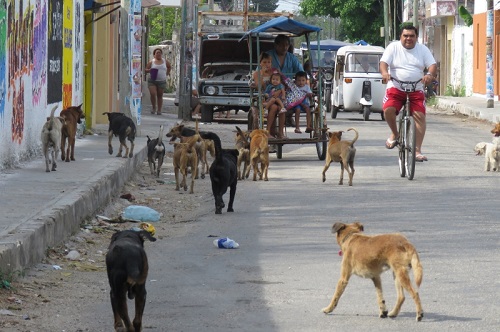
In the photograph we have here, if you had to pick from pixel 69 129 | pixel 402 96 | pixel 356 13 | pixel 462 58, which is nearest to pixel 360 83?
pixel 402 96

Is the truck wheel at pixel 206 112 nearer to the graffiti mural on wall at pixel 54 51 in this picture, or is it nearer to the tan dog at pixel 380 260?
the graffiti mural on wall at pixel 54 51

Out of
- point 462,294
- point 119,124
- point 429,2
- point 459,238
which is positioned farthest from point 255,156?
point 429,2

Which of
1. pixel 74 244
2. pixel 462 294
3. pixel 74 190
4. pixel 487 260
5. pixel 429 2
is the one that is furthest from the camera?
pixel 429 2

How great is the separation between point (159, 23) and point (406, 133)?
2408 inches

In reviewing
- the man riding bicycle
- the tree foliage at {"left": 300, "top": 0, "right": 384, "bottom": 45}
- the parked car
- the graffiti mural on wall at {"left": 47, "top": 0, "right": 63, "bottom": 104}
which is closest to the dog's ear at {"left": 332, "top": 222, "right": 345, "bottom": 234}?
the man riding bicycle

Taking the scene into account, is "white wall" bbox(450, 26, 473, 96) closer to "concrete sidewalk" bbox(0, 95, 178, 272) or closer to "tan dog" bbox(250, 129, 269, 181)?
"concrete sidewalk" bbox(0, 95, 178, 272)

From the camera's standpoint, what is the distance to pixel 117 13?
2908cm

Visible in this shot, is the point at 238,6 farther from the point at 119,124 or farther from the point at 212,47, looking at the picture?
the point at 119,124

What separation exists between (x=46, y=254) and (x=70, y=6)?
12026 mm

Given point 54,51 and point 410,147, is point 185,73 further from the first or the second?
point 410,147

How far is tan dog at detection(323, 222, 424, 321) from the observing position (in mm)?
7020

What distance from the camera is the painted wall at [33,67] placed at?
1468 cm

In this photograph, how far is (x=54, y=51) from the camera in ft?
62.6

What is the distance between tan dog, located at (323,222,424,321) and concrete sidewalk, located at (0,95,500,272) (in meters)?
2.34
